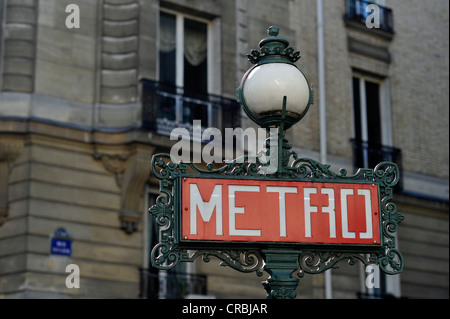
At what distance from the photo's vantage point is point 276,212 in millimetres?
5531

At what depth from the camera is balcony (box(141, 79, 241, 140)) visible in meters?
15.3

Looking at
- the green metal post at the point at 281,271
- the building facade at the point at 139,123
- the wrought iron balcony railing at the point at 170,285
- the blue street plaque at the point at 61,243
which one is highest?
the building facade at the point at 139,123

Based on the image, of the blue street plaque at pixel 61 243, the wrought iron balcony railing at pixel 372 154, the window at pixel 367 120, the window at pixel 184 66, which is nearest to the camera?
the blue street plaque at pixel 61 243

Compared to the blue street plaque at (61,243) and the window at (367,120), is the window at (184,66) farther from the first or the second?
the window at (367,120)

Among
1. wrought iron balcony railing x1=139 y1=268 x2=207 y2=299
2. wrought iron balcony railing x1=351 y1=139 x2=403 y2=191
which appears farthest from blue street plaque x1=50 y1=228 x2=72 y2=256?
wrought iron balcony railing x1=351 y1=139 x2=403 y2=191

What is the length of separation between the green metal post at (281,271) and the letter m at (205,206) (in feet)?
1.19

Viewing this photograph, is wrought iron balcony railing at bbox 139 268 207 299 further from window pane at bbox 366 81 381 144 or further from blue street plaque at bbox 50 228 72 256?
window pane at bbox 366 81 381 144

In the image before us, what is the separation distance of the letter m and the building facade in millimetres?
8944

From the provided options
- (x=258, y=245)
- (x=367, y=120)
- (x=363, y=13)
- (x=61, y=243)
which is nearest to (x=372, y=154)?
(x=367, y=120)

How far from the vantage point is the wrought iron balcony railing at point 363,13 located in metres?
19.4

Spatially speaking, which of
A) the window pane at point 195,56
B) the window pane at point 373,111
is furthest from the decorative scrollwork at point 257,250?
the window pane at point 373,111

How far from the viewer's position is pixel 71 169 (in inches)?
580

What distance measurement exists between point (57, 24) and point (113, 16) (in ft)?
3.82

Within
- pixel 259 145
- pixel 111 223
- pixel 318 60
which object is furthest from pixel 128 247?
pixel 318 60
